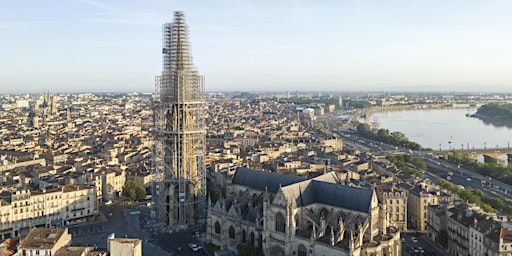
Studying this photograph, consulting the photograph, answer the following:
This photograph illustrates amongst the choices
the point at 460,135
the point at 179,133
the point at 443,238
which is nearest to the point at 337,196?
the point at 443,238

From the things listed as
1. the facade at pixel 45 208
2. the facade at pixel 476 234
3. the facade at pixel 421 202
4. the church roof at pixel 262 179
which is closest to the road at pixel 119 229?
the facade at pixel 45 208

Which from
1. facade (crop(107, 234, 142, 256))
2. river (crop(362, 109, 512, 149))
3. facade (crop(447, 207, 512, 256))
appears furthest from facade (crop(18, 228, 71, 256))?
river (crop(362, 109, 512, 149))

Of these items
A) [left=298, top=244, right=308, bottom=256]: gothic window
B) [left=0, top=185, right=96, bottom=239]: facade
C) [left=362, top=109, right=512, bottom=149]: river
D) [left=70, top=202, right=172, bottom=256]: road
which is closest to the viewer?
[left=298, top=244, right=308, bottom=256]: gothic window

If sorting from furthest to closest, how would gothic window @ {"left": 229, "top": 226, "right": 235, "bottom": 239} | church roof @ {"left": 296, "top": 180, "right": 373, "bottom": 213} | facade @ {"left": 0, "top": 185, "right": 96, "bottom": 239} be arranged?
1. facade @ {"left": 0, "top": 185, "right": 96, "bottom": 239}
2. gothic window @ {"left": 229, "top": 226, "right": 235, "bottom": 239}
3. church roof @ {"left": 296, "top": 180, "right": 373, "bottom": 213}

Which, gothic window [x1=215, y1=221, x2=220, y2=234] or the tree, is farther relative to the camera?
the tree

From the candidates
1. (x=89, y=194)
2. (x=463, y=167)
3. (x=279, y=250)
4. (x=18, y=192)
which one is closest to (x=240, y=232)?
(x=279, y=250)

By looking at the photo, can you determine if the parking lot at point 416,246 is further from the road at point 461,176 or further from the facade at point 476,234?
the road at point 461,176

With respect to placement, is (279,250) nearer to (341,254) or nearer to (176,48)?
(341,254)

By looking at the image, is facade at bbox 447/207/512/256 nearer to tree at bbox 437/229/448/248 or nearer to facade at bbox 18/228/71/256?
tree at bbox 437/229/448/248
